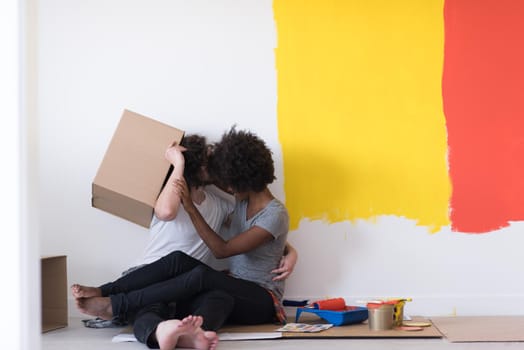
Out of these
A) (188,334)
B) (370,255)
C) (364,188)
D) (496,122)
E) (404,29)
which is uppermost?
(404,29)

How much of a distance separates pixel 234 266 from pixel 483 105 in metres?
1.34

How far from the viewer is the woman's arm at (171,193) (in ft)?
8.53

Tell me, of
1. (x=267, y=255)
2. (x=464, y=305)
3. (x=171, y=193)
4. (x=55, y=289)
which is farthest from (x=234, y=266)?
(x=464, y=305)

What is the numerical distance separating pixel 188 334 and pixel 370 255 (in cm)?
116

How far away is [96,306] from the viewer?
2.41 m

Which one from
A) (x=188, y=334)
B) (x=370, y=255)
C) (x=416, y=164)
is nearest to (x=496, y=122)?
(x=416, y=164)

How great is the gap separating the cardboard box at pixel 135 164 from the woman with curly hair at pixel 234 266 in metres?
0.12

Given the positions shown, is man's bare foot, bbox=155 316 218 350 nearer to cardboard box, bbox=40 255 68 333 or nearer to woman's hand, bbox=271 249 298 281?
woman's hand, bbox=271 249 298 281

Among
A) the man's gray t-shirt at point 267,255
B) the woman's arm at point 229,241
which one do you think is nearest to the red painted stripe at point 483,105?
the man's gray t-shirt at point 267,255

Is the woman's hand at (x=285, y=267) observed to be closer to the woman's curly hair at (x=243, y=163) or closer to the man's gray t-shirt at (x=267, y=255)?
the man's gray t-shirt at (x=267, y=255)

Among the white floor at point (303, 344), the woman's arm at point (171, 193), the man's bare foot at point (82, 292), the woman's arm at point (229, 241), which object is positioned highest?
the woman's arm at point (171, 193)

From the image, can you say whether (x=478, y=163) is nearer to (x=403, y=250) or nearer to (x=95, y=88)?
(x=403, y=250)

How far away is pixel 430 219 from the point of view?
2979 millimetres

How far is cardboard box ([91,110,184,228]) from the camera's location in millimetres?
2619
